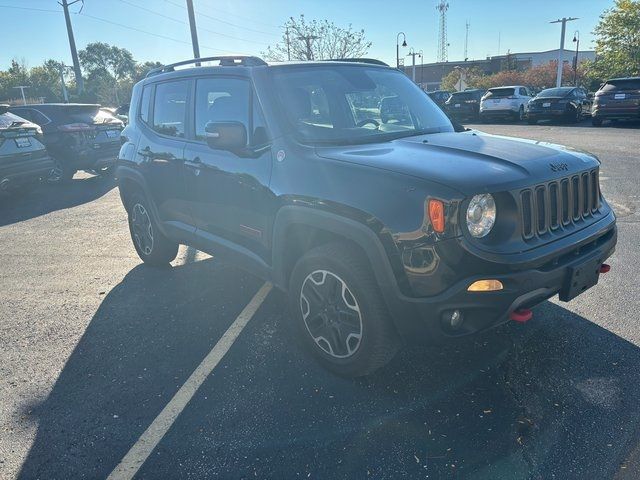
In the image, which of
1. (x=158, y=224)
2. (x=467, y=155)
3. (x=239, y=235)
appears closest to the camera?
(x=467, y=155)

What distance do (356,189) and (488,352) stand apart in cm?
155

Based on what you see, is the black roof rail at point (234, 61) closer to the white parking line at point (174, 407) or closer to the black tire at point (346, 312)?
the black tire at point (346, 312)

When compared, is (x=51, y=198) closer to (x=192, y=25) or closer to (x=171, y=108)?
(x=171, y=108)

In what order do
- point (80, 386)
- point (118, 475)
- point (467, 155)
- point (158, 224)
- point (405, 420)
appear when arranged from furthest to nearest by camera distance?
point (158, 224) → point (80, 386) → point (467, 155) → point (405, 420) → point (118, 475)

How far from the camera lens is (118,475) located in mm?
2414

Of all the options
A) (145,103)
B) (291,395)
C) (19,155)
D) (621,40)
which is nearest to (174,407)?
(291,395)

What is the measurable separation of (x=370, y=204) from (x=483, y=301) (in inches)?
30.4

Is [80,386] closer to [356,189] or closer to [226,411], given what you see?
[226,411]

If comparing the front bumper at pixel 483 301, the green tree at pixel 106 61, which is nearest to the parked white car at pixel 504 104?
the front bumper at pixel 483 301

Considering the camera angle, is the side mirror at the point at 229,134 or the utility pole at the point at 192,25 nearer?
the side mirror at the point at 229,134

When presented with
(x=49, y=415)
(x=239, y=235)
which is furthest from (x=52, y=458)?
(x=239, y=235)

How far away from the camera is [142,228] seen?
17.5 feet

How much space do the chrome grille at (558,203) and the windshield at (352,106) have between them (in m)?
1.18

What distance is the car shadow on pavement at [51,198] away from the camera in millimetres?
8422
